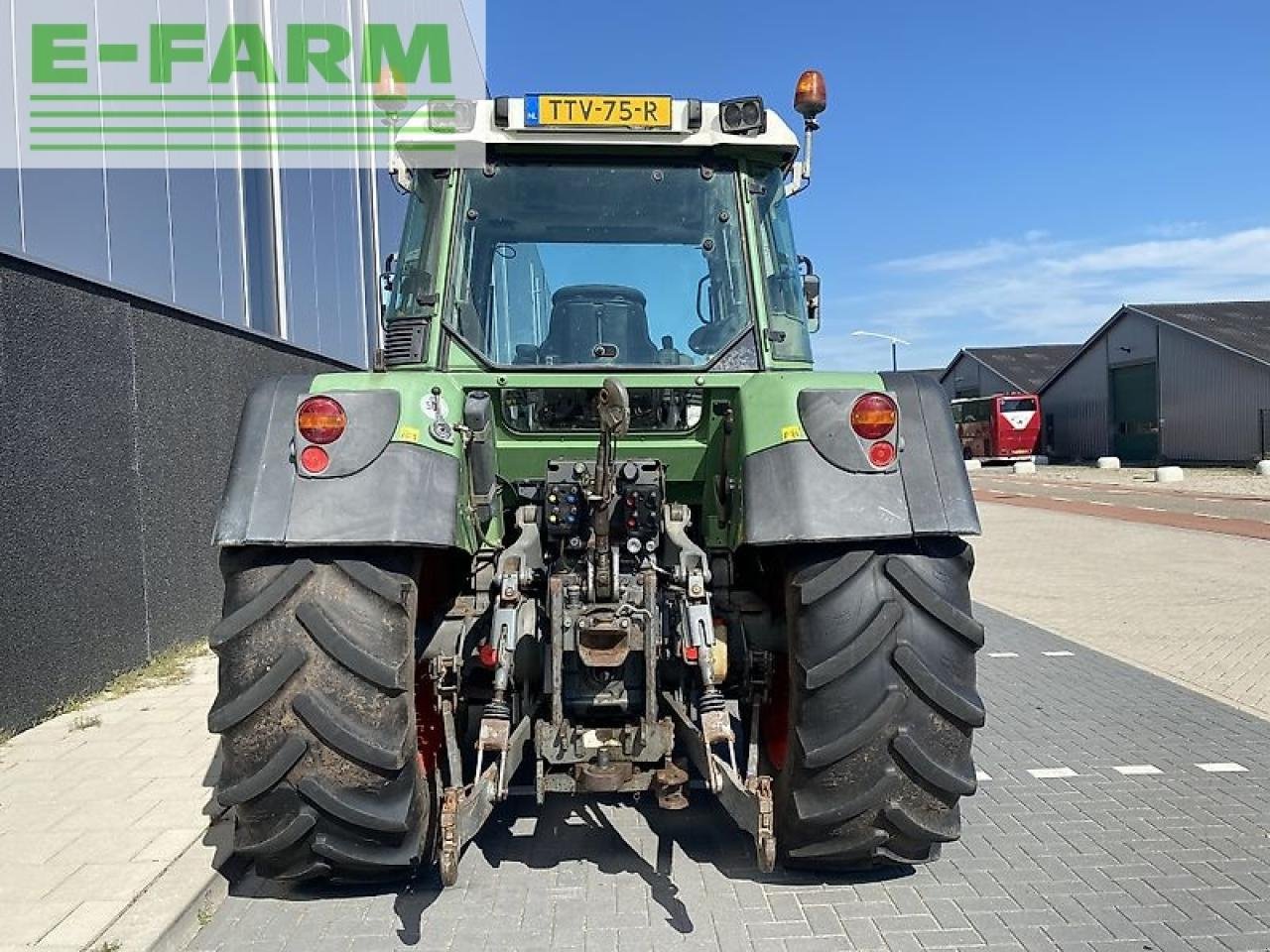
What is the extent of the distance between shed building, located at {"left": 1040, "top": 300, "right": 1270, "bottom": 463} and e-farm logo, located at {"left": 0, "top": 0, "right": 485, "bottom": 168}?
28937 millimetres

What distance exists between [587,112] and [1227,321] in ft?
132

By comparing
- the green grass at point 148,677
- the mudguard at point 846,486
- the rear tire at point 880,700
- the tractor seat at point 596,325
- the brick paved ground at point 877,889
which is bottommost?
the brick paved ground at point 877,889

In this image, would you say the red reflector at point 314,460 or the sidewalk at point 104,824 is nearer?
the red reflector at point 314,460

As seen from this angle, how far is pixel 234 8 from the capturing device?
1002 cm

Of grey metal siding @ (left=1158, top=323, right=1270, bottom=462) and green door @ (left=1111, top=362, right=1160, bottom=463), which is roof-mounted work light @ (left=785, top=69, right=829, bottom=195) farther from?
green door @ (left=1111, top=362, right=1160, bottom=463)

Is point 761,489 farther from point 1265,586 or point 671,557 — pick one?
point 1265,586

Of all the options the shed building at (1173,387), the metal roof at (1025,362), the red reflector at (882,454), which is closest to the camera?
the red reflector at (882,454)

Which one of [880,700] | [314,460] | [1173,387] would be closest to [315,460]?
[314,460]

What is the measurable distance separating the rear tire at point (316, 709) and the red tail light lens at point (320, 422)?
14.6 inches

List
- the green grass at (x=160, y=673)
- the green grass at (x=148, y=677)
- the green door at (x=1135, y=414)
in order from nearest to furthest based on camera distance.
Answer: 1. the green grass at (x=148, y=677)
2. the green grass at (x=160, y=673)
3. the green door at (x=1135, y=414)

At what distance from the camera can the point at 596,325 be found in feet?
14.2

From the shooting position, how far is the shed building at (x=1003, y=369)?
52500 millimetres

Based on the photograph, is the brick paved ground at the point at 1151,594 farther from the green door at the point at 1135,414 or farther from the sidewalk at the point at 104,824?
the green door at the point at 1135,414

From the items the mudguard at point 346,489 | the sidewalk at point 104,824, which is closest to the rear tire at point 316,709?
the mudguard at point 346,489
